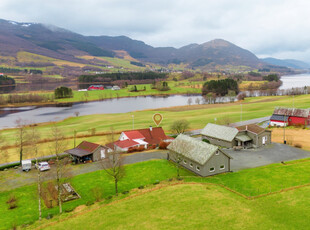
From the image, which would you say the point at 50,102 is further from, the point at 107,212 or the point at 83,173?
the point at 107,212

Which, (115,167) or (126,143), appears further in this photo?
(126,143)

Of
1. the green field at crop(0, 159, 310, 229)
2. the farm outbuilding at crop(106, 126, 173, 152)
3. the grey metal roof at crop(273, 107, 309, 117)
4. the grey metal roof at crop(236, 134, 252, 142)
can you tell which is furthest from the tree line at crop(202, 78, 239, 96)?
the green field at crop(0, 159, 310, 229)

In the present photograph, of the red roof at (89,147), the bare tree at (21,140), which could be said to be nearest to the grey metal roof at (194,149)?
the red roof at (89,147)

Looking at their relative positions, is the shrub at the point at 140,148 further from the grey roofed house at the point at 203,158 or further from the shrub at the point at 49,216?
the shrub at the point at 49,216

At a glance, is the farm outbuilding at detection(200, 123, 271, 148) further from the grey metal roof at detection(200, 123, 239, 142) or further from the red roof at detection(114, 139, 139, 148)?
the red roof at detection(114, 139, 139, 148)

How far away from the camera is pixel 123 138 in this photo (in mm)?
58250

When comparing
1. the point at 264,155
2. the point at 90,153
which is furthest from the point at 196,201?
the point at 90,153

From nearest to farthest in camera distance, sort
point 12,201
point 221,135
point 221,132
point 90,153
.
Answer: point 12,201 < point 90,153 < point 221,135 < point 221,132

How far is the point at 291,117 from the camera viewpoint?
72.8m

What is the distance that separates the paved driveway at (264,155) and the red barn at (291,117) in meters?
21.9

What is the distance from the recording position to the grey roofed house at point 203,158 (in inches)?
1490

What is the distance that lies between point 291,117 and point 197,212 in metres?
61.5

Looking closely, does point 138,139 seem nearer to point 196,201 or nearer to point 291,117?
point 196,201

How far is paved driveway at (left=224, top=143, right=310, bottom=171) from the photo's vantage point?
42.9 meters
